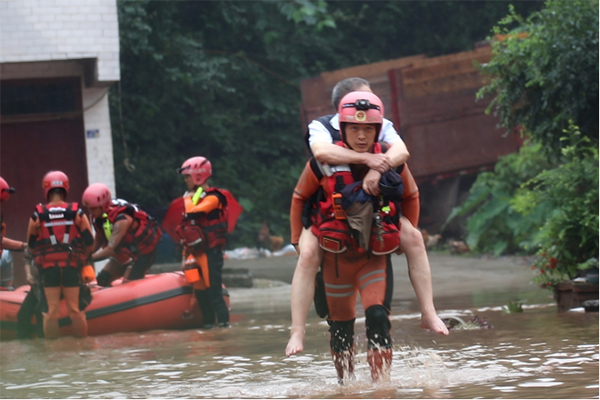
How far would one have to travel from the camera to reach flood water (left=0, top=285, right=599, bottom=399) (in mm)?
5562

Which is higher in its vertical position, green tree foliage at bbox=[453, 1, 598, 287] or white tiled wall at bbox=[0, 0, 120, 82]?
white tiled wall at bbox=[0, 0, 120, 82]

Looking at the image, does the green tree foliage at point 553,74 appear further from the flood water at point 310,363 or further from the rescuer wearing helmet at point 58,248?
the rescuer wearing helmet at point 58,248

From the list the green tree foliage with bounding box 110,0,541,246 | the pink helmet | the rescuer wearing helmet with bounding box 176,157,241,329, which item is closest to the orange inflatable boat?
the rescuer wearing helmet with bounding box 176,157,241,329

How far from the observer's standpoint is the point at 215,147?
24328 millimetres

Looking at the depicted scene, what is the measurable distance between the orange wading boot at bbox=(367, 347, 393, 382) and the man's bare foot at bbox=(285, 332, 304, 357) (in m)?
0.40

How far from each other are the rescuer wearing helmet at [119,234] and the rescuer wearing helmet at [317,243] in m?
5.28

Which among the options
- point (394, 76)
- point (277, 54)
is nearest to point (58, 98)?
point (394, 76)

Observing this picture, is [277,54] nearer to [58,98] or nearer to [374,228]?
[58,98]

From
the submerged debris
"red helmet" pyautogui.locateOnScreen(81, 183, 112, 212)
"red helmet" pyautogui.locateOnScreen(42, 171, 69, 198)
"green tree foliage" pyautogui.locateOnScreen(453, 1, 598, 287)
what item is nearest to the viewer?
the submerged debris

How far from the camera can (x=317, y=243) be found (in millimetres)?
5629

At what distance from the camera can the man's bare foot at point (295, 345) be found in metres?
5.50

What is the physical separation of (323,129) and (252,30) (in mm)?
18770

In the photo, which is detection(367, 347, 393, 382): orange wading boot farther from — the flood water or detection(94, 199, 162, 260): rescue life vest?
detection(94, 199, 162, 260): rescue life vest

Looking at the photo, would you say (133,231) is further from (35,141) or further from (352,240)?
(352,240)
